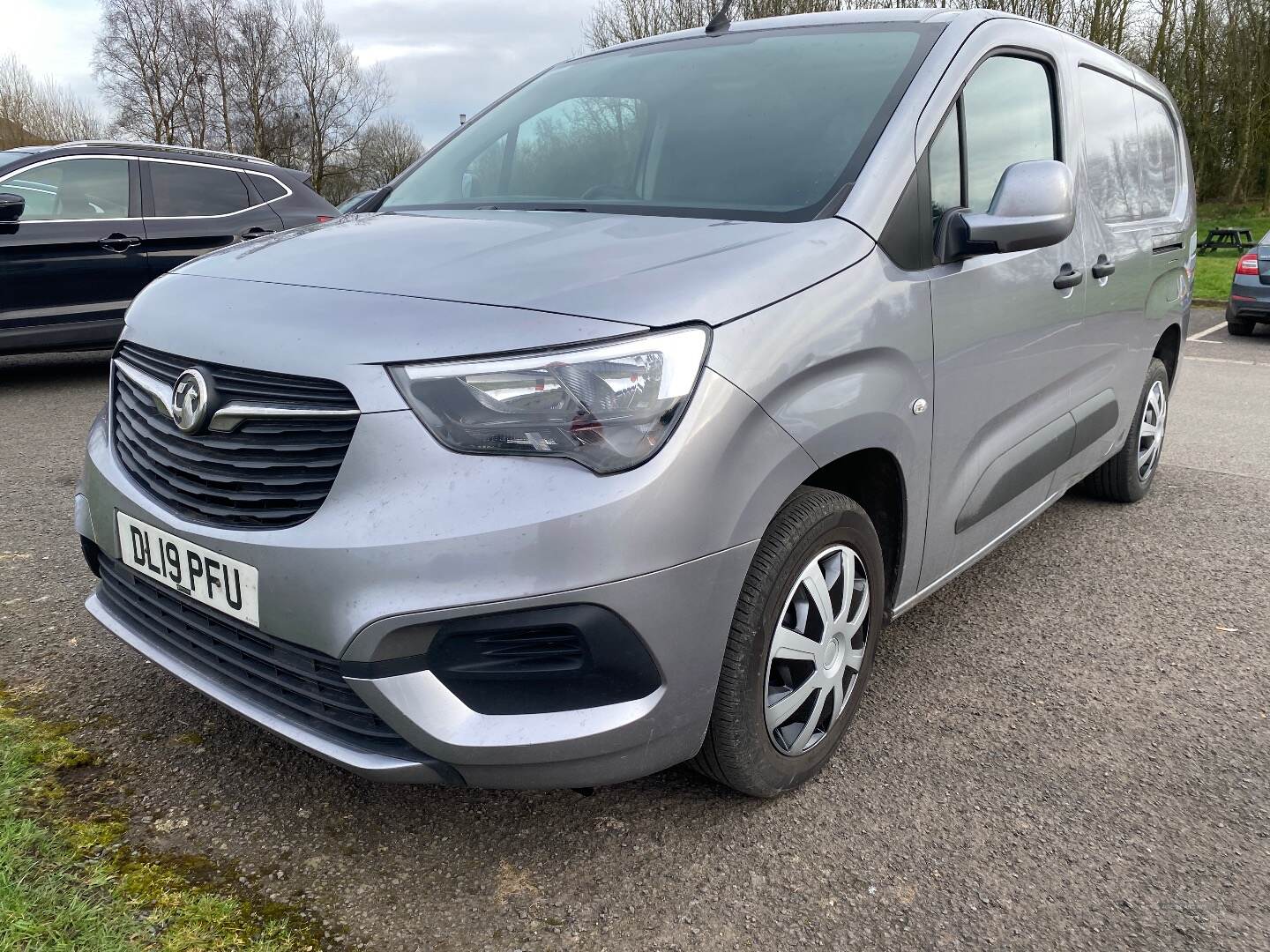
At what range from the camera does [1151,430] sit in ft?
14.5

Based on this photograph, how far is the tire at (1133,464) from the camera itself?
424 cm

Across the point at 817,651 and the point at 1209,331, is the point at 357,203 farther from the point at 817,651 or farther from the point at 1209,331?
the point at 1209,331

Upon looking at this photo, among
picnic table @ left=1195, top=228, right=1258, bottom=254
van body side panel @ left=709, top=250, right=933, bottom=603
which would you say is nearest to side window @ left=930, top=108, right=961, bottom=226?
van body side panel @ left=709, top=250, right=933, bottom=603

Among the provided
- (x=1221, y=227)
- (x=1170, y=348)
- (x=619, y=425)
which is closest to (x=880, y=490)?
(x=619, y=425)

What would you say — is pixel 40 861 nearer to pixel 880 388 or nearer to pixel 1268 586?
pixel 880 388

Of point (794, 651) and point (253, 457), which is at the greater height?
point (253, 457)

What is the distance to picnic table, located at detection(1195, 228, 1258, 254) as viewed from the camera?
20.0 meters

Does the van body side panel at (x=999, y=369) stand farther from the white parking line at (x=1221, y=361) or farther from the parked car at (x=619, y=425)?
the white parking line at (x=1221, y=361)

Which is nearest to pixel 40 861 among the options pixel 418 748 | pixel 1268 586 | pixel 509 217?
pixel 418 748

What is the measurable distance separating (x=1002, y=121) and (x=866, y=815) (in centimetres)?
191

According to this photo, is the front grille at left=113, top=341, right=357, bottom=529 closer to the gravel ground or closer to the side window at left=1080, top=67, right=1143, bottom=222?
the gravel ground

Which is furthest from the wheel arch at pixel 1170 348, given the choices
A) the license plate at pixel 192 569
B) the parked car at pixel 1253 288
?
the parked car at pixel 1253 288

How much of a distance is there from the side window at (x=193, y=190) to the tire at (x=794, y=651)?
648 cm

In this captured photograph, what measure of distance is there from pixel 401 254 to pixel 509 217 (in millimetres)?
413
